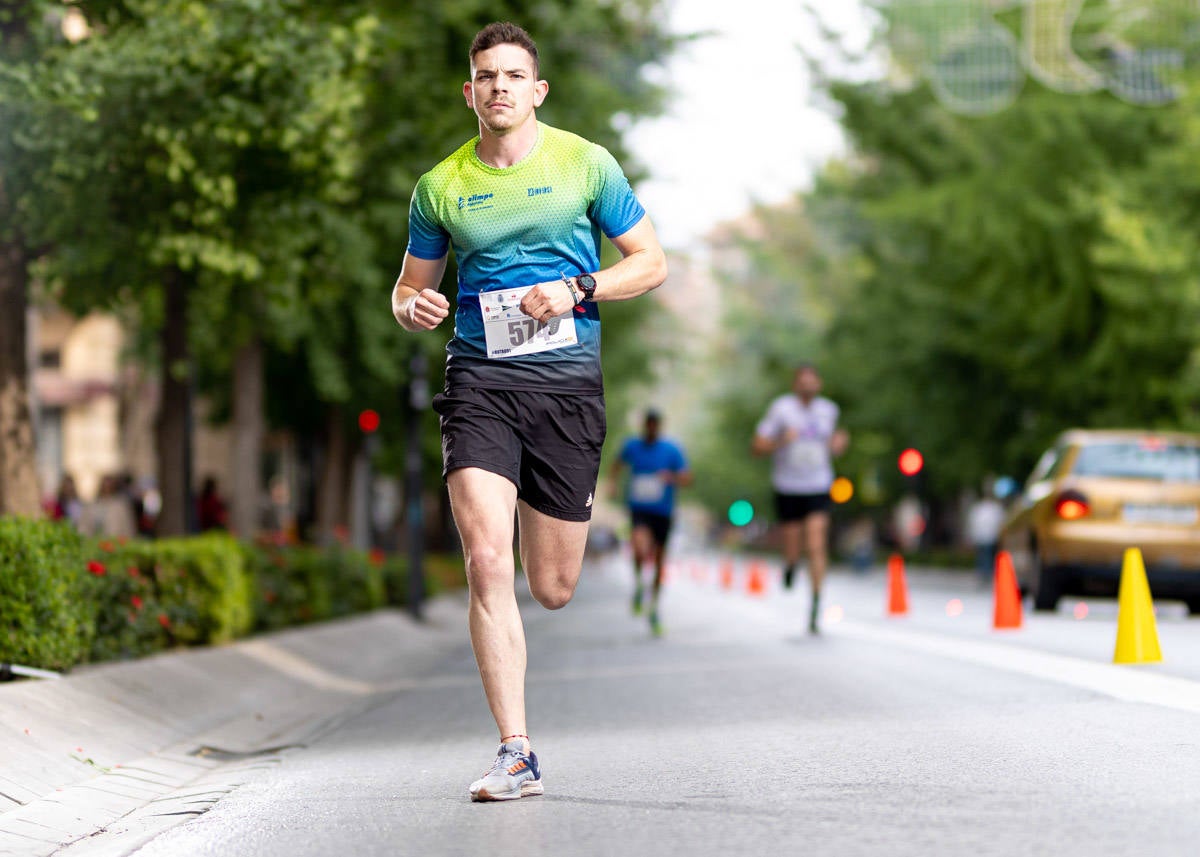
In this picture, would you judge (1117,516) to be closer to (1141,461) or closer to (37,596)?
(1141,461)

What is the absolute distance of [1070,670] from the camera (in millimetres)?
10844

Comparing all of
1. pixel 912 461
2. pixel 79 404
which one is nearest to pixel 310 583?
pixel 912 461

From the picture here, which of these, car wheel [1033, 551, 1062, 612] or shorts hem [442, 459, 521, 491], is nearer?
shorts hem [442, 459, 521, 491]

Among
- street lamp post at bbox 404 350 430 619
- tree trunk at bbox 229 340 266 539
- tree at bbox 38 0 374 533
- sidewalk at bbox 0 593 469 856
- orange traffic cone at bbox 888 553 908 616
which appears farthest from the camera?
street lamp post at bbox 404 350 430 619

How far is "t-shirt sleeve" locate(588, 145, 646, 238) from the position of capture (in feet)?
22.4

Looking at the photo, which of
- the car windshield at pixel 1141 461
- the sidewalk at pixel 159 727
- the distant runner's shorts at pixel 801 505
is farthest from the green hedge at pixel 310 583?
the car windshield at pixel 1141 461

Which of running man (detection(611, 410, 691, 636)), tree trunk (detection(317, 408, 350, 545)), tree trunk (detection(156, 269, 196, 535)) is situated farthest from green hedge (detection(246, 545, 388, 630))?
tree trunk (detection(317, 408, 350, 545))

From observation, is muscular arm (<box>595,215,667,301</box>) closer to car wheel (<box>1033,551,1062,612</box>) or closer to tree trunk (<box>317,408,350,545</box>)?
car wheel (<box>1033,551,1062,612</box>)

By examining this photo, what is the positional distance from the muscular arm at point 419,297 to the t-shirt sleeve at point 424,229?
4 cm

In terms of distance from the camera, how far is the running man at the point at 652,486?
18.2 m

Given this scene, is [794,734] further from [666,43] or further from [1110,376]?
[1110,376]

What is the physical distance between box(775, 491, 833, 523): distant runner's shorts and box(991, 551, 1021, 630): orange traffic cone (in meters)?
1.45

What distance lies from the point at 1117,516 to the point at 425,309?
11.9 m

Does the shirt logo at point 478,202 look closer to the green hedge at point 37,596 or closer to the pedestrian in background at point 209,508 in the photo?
the green hedge at point 37,596
